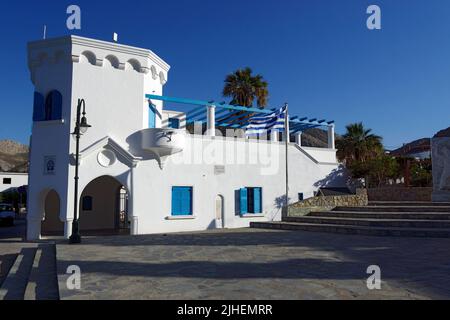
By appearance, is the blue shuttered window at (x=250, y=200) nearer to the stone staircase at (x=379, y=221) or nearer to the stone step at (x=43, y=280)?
the stone staircase at (x=379, y=221)

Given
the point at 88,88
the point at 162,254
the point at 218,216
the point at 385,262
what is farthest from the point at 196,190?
the point at 385,262

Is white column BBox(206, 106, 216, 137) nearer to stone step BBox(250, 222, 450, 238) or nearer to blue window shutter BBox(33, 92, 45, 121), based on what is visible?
stone step BBox(250, 222, 450, 238)

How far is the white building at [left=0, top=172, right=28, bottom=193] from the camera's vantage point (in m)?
53.8

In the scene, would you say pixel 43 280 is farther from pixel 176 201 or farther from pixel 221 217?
pixel 221 217

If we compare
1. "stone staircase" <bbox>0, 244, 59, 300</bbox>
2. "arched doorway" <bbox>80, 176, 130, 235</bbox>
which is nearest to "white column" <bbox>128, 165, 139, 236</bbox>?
"arched doorway" <bbox>80, 176, 130, 235</bbox>

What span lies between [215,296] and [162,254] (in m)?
4.81

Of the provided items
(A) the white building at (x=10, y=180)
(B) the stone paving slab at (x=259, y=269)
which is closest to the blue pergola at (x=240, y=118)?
(B) the stone paving slab at (x=259, y=269)

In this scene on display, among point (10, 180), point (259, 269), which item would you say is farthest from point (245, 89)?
point (10, 180)

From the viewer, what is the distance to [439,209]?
1683cm

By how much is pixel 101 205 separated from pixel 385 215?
15.0 metres

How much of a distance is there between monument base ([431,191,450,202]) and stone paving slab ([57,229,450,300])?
9601 millimetres

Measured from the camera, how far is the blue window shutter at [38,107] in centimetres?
1658

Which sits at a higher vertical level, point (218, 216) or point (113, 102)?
point (113, 102)

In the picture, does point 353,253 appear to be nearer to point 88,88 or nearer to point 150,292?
point 150,292
